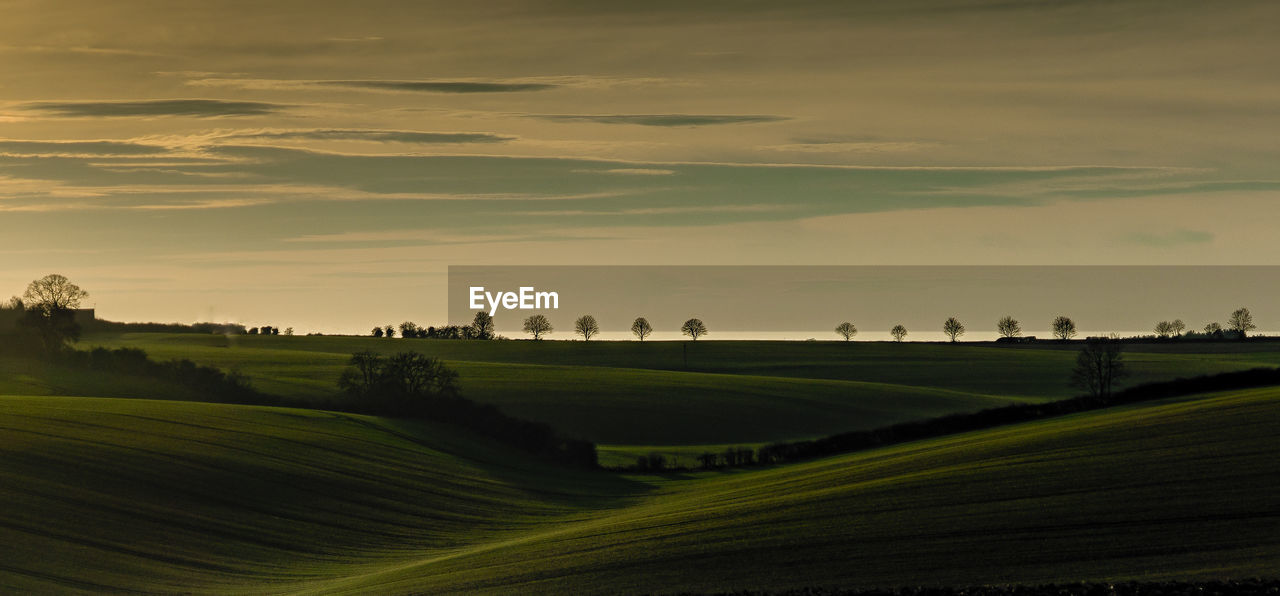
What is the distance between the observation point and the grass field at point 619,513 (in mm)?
→ 18188

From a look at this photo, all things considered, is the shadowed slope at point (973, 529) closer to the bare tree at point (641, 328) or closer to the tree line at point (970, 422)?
the tree line at point (970, 422)

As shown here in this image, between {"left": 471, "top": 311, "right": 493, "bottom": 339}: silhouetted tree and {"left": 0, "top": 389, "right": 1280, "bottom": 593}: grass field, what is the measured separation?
80.2 meters

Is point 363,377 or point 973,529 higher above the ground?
point 363,377

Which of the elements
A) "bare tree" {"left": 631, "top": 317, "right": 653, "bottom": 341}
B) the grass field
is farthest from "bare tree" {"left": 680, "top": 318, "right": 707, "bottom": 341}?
the grass field

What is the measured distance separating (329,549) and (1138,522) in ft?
58.9

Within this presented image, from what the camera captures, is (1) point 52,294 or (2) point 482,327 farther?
(2) point 482,327

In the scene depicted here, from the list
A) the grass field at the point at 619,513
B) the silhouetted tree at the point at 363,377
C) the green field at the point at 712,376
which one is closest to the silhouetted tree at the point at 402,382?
the silhouetted tree at the point at 363,377

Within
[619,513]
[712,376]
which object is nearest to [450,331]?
[712,376]

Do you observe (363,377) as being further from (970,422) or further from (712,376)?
(970,422)

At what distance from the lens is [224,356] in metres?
92.2

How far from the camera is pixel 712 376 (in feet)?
281

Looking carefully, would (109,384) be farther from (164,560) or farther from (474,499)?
(164,560)

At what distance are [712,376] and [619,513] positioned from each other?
169ft

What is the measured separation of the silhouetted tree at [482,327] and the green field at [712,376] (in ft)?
26.6
